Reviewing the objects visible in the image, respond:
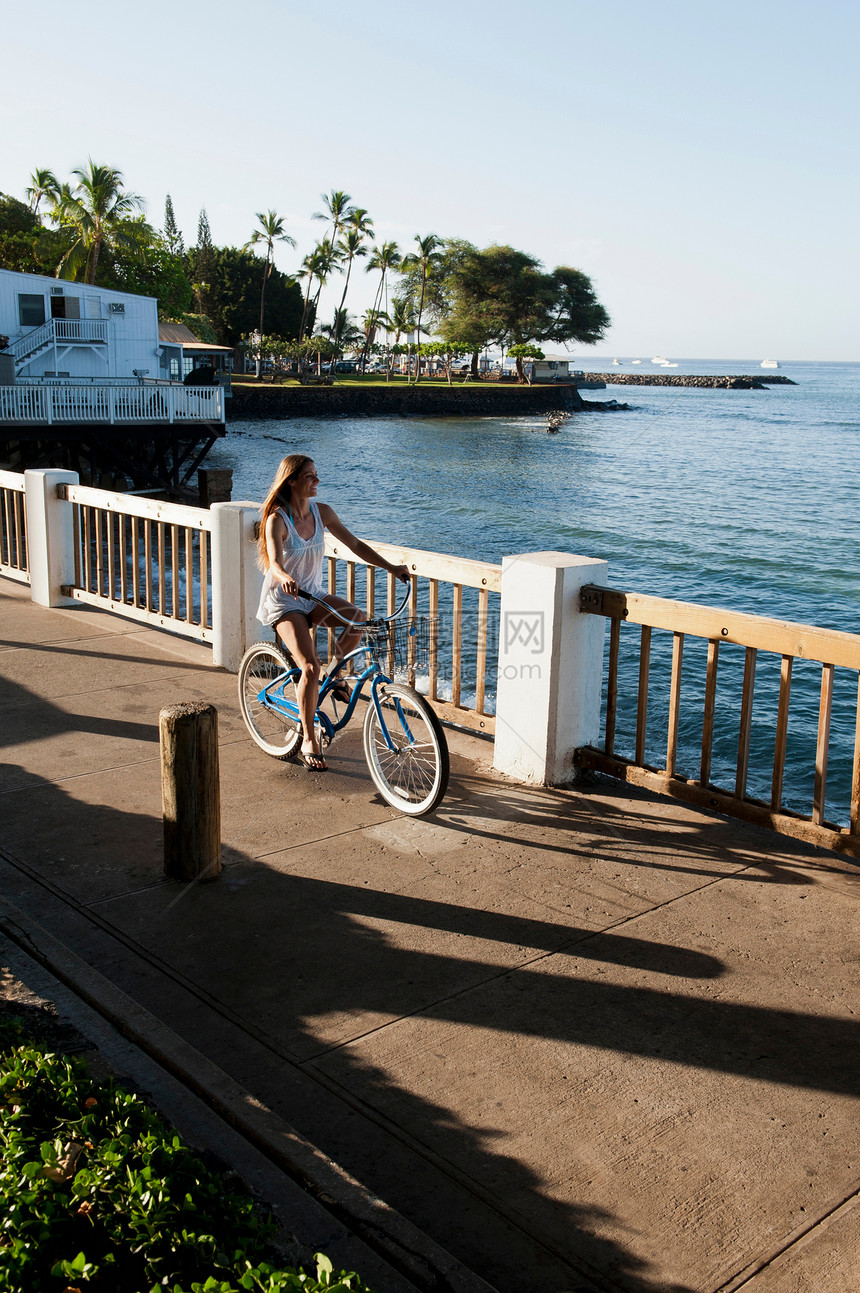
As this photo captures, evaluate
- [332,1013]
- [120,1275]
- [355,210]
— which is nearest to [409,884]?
[332,1013]

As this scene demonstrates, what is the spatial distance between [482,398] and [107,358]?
61550mm

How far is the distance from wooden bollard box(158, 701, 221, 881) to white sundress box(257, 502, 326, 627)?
103 centimetres

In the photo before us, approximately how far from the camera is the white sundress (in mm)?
5461

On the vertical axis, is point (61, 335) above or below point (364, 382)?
below

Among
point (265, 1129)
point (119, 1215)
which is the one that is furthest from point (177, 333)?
point (119, 1215)

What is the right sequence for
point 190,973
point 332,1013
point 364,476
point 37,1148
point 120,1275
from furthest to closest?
point 364,476, point 190,973, point 332,1013, point 37,1148, point 120,1275

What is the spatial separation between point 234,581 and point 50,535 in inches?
116

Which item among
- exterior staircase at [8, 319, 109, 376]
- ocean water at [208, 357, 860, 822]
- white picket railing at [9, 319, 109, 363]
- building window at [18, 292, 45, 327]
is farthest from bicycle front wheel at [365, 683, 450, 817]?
building window at [18, 292, 45, 327]

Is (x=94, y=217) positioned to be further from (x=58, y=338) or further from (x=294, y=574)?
(x=294, y=574)

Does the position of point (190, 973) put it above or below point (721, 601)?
above

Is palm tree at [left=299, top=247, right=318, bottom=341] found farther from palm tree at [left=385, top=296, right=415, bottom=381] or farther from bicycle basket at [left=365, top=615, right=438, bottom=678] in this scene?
bicycle basket at [left=365, top=615, right=438, bottom=678]

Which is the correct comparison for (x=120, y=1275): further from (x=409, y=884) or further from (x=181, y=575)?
(x=181, y=575)

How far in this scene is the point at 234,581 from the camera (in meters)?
7.56

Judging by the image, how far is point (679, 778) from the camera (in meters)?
5.31
